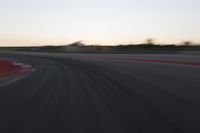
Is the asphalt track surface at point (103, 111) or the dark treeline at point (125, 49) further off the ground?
the asphalt track surface at point (103, 111)

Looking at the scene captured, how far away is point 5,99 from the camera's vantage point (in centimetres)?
962

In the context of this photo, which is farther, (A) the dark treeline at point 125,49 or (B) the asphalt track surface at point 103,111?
(A) the dark treeline at point 125,49

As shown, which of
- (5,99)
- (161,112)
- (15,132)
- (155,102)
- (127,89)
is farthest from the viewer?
(127,89)

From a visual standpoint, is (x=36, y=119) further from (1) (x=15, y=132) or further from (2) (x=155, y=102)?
(2) (x=155, y=102)

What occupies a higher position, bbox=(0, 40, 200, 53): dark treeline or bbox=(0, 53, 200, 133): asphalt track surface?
bbox=(0, 53, 200, 133): asphalt track surface

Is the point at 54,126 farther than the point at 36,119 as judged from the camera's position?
No

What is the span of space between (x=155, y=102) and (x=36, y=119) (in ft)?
9.50

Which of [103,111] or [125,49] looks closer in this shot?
[103,111]

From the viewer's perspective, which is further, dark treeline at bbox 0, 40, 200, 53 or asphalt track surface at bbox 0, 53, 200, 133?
dark treeline at bbox 0, 40, 200, 53

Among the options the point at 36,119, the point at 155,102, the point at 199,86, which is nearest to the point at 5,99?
the point at 36,119

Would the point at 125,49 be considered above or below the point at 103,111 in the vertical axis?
below

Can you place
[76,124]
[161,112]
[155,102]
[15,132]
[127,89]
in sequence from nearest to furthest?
1. [15,132]
2. [76,124]
3. [161,112]
4. [155,102]
5. [127,89]

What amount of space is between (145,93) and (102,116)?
3.36m

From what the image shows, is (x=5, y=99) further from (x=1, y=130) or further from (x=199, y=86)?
(x=199, y=86)
